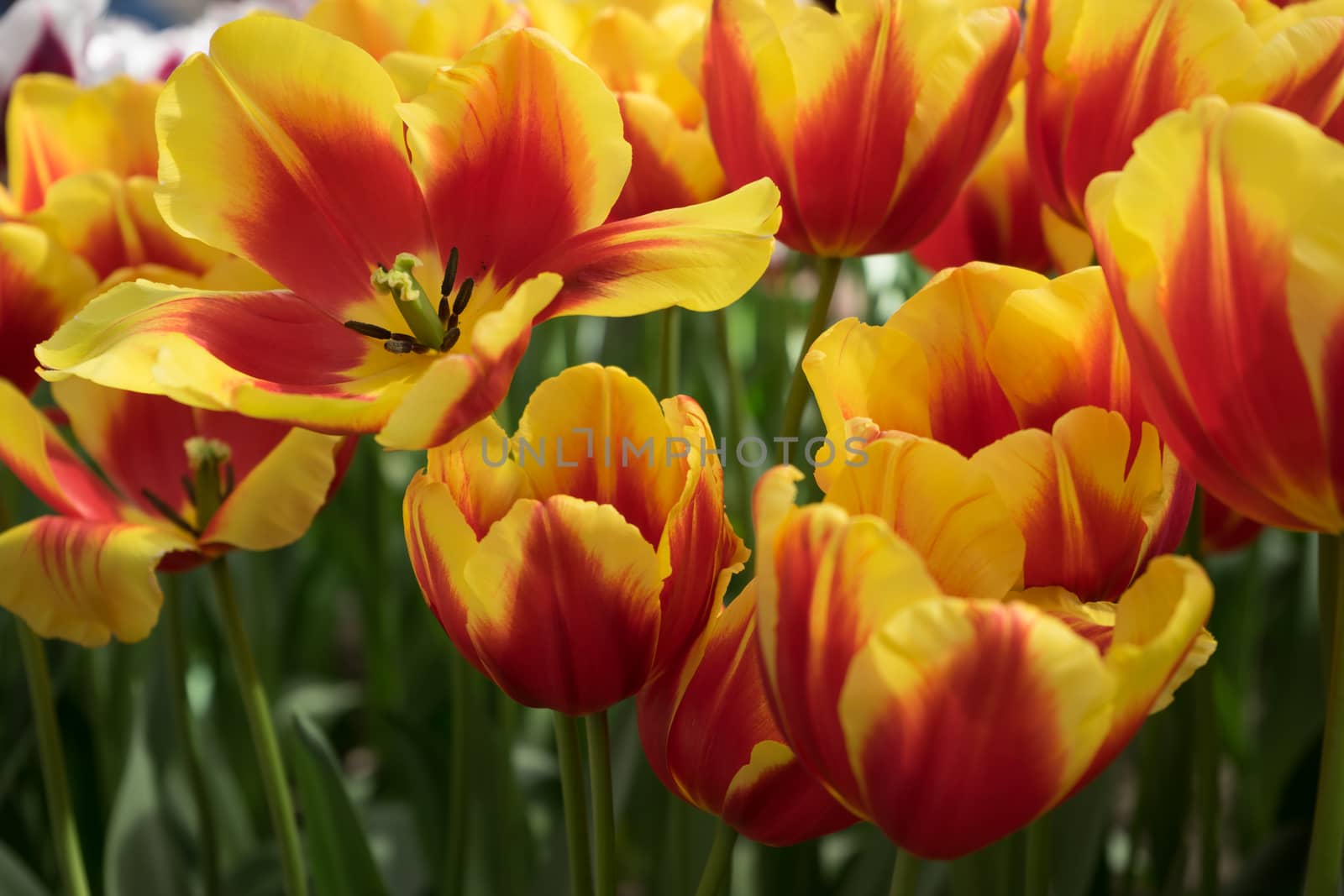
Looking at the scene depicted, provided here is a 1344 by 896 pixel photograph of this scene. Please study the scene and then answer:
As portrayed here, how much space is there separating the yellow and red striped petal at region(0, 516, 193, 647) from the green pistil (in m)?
0.15

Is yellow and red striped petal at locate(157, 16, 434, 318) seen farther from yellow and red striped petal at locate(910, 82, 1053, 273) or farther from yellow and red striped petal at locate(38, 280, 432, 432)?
yellow and red striped petal at locate(910, 82, 1053, 273)

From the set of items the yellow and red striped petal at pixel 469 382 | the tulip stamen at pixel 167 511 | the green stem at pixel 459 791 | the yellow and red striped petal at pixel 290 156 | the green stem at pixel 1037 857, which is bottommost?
the green stem at pixel 459 791

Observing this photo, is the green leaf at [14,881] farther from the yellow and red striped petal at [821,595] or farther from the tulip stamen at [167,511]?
the yellow and red striped petal at [821,595]

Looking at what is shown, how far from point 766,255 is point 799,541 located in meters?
0.11

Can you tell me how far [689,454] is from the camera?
364mm

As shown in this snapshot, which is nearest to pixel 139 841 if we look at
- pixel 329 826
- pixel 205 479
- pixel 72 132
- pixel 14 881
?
pixel 14 881

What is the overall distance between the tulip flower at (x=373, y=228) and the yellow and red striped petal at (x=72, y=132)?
366 mm

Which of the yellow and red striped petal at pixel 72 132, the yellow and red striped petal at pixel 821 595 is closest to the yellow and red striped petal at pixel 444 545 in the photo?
the yellow and red striped petal at pixel 821 595

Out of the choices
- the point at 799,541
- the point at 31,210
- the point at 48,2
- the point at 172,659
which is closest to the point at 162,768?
the point at 172,659

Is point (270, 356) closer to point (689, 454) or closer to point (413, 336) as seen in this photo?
point (413, 336)

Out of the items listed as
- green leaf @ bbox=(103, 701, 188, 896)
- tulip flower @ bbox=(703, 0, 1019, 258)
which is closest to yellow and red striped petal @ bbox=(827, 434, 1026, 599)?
tulip flower @ bbox=(703, 0, 1019, 258)

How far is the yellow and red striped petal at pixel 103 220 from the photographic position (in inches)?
26.6

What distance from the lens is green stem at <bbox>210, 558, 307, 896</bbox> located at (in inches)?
20.8

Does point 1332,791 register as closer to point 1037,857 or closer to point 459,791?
point 1037,857
